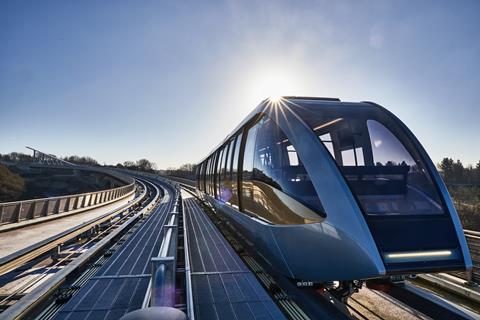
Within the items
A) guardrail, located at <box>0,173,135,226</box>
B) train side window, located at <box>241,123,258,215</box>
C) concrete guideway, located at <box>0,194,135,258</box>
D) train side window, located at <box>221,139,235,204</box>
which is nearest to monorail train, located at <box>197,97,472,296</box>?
train side window, located at <box>241,123,258,215</box>

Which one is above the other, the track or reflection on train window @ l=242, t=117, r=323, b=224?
reflection on train window @ l=242, t=117, r=323, b=224

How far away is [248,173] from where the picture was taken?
645 centimetres

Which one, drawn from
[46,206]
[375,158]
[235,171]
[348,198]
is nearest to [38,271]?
[235,171]

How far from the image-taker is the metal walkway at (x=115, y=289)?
3.66m

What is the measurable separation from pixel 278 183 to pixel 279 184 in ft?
0.16

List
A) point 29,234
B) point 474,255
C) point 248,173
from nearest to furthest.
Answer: point 248,173 < point 474,255 < point 29,234

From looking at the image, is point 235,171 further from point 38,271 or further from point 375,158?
point 38,271

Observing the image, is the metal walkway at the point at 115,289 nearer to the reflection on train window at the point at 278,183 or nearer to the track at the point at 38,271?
the track at the point at 38,271

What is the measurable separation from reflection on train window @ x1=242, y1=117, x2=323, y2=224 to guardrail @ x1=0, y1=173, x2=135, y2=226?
11616 millimetres

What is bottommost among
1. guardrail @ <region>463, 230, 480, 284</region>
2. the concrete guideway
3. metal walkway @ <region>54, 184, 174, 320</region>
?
the concrete guideway

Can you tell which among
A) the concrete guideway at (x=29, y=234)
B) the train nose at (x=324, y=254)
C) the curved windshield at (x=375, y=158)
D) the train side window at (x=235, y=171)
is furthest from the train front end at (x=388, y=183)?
the concrete guideway at (x=29, y=234)

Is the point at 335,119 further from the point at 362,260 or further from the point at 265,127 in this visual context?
the point at 362,260

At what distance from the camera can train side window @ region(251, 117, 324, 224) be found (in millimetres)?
4059

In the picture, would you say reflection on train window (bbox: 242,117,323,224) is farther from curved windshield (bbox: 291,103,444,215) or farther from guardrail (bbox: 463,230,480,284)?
guardrail (bbox: 463,230,480,284)
